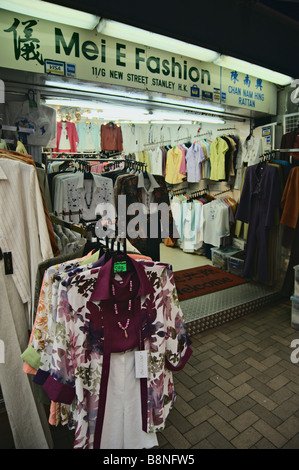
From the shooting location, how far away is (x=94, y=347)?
1.48 m

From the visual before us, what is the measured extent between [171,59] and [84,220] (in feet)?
6.79

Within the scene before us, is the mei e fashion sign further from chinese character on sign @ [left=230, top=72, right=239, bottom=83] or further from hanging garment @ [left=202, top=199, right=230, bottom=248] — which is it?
hanging garment @ [left=202, top=199, right=230, bottom=248]

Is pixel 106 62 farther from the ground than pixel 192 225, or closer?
farther from the ground

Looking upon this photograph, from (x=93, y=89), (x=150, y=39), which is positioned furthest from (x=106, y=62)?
(x=150, y=39)

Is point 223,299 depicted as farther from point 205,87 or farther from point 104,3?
point 104,3

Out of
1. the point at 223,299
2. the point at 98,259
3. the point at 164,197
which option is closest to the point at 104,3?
the point at 164,197

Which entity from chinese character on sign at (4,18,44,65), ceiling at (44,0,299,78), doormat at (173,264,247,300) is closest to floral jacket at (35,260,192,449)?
chinese character on sign at (4,18,44,65)

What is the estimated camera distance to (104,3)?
100 inches

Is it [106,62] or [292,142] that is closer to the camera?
[106,62]

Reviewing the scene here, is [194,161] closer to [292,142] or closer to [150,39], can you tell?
[292,142]

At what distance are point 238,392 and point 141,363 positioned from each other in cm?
152

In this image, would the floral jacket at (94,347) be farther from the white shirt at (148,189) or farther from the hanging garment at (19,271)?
the white shirt at (148,189)

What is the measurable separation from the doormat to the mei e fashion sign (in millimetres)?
2543

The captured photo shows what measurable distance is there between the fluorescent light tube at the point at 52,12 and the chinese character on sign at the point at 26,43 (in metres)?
0.11
